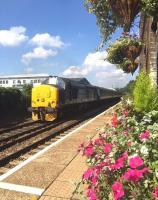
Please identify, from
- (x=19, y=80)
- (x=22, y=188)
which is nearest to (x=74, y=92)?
(x=22, y=188)

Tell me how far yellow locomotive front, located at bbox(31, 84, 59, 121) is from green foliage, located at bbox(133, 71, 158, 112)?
1178cm

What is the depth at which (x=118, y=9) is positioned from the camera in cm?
1007

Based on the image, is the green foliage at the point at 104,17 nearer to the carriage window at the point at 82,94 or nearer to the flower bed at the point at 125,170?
the flower bed at the point at 125,170

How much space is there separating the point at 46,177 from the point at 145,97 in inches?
153

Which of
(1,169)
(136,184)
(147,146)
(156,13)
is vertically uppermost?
(156,13)

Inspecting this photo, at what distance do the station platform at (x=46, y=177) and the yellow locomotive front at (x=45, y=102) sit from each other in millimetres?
10993

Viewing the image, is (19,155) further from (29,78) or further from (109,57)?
(29,78)

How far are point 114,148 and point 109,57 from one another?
67.0 feet

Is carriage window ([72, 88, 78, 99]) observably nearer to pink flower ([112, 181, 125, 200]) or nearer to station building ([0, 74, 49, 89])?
pink flower ([112, 181, 125, 200])

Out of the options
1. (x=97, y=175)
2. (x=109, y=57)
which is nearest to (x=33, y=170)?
(x=97, y=175)

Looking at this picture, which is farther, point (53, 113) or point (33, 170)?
point (53, 113)

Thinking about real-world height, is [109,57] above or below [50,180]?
above

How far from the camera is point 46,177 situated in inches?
303

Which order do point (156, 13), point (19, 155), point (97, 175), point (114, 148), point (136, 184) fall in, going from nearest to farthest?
point (136, 184) → point (97, 175) → point (114, 148) → point (156, 13) → point (19, 155)
